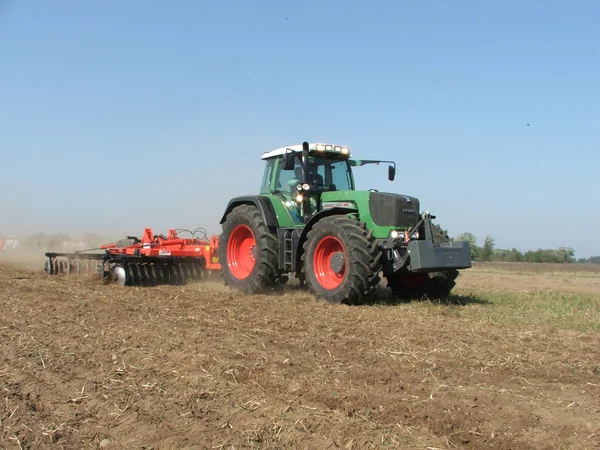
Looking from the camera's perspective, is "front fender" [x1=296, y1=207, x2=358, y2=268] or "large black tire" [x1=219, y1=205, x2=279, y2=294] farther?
"large black tire" [x1=219, y1=205, x2=279, y2=294]

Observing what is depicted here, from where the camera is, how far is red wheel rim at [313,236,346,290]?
842cm

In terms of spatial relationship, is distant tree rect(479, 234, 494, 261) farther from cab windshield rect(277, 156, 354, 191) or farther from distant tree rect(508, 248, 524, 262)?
cab windshield rect(277, 156, 354, 191)

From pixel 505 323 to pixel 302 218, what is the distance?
3.81 meters

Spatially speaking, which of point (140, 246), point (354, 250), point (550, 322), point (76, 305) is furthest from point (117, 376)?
point (140, 246)

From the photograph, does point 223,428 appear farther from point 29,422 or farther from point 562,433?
point 562,433

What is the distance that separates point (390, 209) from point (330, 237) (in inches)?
37.3

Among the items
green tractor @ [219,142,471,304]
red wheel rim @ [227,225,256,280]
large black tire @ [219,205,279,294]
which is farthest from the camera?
red wheel rim @ [227,225,256,280]

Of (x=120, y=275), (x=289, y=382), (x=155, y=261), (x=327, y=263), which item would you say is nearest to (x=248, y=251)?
(x=155, y=261)

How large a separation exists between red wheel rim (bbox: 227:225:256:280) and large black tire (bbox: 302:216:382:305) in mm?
1832

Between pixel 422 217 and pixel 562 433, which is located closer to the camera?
pixel 562 433

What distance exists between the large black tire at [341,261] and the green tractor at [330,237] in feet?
0.05

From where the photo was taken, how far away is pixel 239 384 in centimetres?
413

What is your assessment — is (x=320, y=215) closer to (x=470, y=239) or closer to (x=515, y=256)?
(x=470, y=239)

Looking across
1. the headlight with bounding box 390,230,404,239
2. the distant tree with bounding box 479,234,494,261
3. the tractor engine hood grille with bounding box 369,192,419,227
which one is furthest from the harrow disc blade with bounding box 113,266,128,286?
the distant tree with bounding box 479,234,494,261
